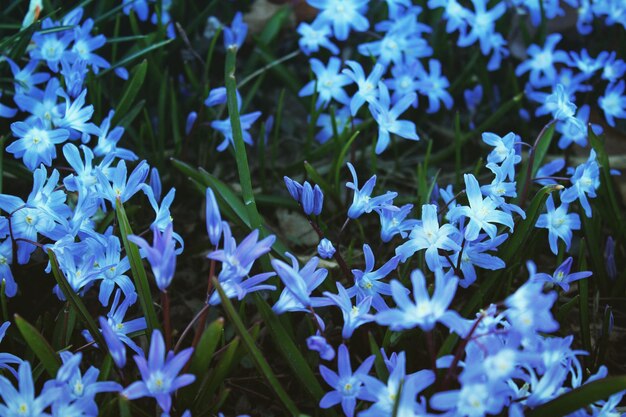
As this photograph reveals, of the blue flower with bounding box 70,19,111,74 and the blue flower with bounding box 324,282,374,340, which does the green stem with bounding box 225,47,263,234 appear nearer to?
the blue flower with bounding box 324,282,374,340

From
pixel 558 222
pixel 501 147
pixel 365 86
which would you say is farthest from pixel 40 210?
pixel 558 222

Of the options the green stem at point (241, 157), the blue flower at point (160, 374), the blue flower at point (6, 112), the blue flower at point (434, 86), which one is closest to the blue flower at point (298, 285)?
the blue flower at point (160, 374)

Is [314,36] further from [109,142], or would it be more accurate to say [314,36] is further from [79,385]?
[79,385]

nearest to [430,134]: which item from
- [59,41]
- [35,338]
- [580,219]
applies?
[580,219]

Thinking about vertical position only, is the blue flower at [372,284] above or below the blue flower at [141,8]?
below

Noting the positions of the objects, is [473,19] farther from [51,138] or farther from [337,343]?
[51,138]

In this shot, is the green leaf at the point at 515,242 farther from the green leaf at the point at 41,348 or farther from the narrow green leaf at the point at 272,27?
the narrow green leaf at the point at 272,27
